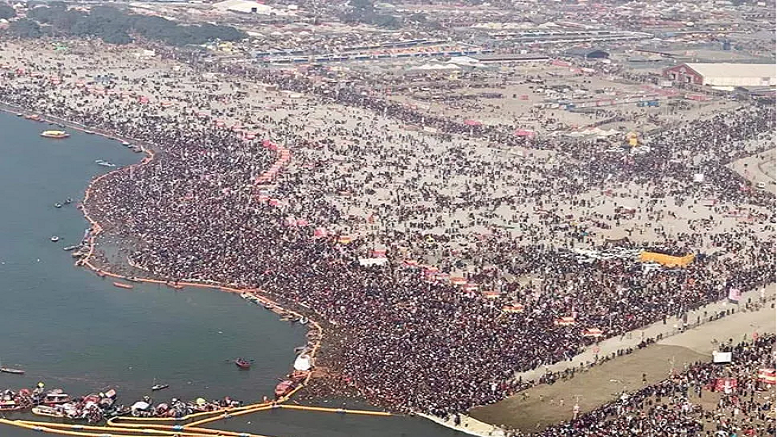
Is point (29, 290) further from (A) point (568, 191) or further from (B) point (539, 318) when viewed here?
(A) point (568, 191)

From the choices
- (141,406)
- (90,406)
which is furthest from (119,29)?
(141,406)

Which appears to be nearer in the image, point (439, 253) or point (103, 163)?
point (439, 253)

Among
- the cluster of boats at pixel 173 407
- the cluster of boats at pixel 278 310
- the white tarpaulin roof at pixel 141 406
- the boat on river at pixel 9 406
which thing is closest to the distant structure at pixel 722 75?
the cluster of boats at pixel 278 310

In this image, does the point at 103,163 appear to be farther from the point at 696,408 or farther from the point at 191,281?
the point at 696,408

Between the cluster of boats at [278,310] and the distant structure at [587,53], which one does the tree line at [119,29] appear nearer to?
the distant structure at [587,53]

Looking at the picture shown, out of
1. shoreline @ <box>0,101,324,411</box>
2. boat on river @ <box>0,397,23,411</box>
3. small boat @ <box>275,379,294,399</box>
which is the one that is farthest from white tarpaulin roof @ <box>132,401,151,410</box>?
small boat @ <box>275,379,294,399</box>

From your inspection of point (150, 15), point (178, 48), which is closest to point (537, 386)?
point (178, 48)
